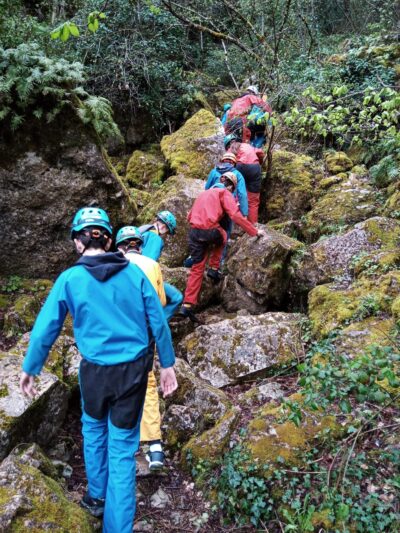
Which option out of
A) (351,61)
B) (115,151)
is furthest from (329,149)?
(115,151)

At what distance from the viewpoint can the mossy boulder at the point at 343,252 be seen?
768cm

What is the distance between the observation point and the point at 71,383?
5.32 metres

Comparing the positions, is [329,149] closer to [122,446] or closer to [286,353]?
[286,353]

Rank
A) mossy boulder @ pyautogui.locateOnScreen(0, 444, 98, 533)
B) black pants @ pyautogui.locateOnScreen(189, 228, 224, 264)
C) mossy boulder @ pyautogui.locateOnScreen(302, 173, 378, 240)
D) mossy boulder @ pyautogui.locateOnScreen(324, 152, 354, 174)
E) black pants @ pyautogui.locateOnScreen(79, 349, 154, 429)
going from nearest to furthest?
mossy boulder @ pyautogui.locateOnScreen(0, 444, 98, 533) < black pants @ pyautogui.locateOnScreen(79, 349, 154, 429) < black pants @ pyautogui.locateOnScreen(189, 228, 224, 264) < mossy boulder @ pyautogui.locateOnScreen(302, 173, 378, 240) < mossy boulder @ pyautogui.locateOnScreen(324, 152, 354, 174)

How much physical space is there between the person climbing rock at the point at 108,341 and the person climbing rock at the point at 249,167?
6386 mm

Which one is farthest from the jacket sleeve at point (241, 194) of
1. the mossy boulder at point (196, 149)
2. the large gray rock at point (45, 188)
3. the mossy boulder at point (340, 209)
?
the mossy boulder at point (196, 149)

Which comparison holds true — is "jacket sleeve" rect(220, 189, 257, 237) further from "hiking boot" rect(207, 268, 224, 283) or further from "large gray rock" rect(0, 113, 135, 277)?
"large gray rock" rect(0, 113, 135, 277)

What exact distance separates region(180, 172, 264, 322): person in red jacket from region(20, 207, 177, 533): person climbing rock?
391cm

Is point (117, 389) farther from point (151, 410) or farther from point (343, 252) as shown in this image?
point (343, 252)

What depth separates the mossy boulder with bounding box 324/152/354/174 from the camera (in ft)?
39.0

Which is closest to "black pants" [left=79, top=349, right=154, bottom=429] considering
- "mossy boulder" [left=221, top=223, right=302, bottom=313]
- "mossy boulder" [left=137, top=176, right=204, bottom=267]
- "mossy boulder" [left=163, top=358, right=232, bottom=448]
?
"mossy boulder" [left=163, top=358, right=232, bottom=448]

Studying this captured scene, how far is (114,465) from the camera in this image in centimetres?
342

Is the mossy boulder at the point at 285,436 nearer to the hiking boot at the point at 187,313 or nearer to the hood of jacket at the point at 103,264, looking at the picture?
the hood of jacket at the point at 103,264

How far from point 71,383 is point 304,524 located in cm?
317
